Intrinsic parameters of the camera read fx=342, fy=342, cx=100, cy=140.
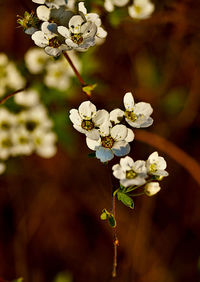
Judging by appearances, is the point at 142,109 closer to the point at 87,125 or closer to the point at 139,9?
the point at 87,125

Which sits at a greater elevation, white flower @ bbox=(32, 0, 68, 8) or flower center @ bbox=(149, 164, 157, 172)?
white flower @ bbox=(32, 0, 68, 8)

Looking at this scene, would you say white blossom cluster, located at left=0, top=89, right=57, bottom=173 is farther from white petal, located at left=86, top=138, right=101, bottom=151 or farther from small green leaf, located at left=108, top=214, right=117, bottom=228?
small green leaf, located at left=108, top=214, right=117, bottom=228

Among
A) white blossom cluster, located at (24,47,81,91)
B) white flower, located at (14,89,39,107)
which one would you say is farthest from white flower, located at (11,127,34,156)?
white blossom cluster, located at (24,47,81,91)

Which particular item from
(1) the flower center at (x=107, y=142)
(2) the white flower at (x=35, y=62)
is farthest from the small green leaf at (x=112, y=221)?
(2) the white flower at (x=35, y=62)

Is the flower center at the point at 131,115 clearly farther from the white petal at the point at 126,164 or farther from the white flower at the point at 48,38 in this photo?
the white flower at the point at 48,38

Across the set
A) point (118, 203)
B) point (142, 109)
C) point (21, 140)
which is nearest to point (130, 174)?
point (142, 109)

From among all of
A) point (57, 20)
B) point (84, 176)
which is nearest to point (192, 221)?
point (84, 176)
